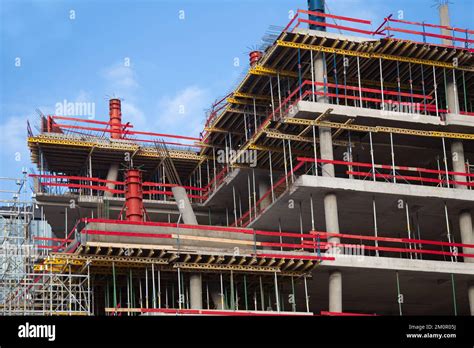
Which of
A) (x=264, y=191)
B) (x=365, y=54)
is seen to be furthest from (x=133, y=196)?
(x=365, y=54)

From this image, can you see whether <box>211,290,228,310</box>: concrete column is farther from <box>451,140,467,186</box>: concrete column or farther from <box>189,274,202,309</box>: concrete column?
<box>451,140,467,186</box>: concrete column

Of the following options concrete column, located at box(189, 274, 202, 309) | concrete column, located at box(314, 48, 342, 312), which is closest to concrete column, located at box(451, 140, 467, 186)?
concrete column, located at box(314, 48, 342, 312)

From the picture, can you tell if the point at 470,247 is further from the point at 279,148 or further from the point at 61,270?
the point at 61,270

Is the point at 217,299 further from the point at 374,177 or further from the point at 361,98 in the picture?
the point at 361,98

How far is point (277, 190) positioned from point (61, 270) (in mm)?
15577

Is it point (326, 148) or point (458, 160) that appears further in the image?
point (458, 160)

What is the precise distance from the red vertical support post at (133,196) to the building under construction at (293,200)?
74 millimetres

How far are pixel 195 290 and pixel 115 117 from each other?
A: 24771 mm

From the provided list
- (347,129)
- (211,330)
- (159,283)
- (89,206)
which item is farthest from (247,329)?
(89,206)

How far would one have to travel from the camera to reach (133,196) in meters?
46.8

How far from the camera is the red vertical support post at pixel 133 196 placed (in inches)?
1825

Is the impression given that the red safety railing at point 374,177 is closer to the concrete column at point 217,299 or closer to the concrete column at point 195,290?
the concrete column at point 217,299

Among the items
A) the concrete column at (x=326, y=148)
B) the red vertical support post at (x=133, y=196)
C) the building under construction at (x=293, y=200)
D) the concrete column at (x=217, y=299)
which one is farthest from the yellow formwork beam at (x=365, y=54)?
the concrete column at (x=217, y=299)

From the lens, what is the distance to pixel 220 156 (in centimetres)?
5919
